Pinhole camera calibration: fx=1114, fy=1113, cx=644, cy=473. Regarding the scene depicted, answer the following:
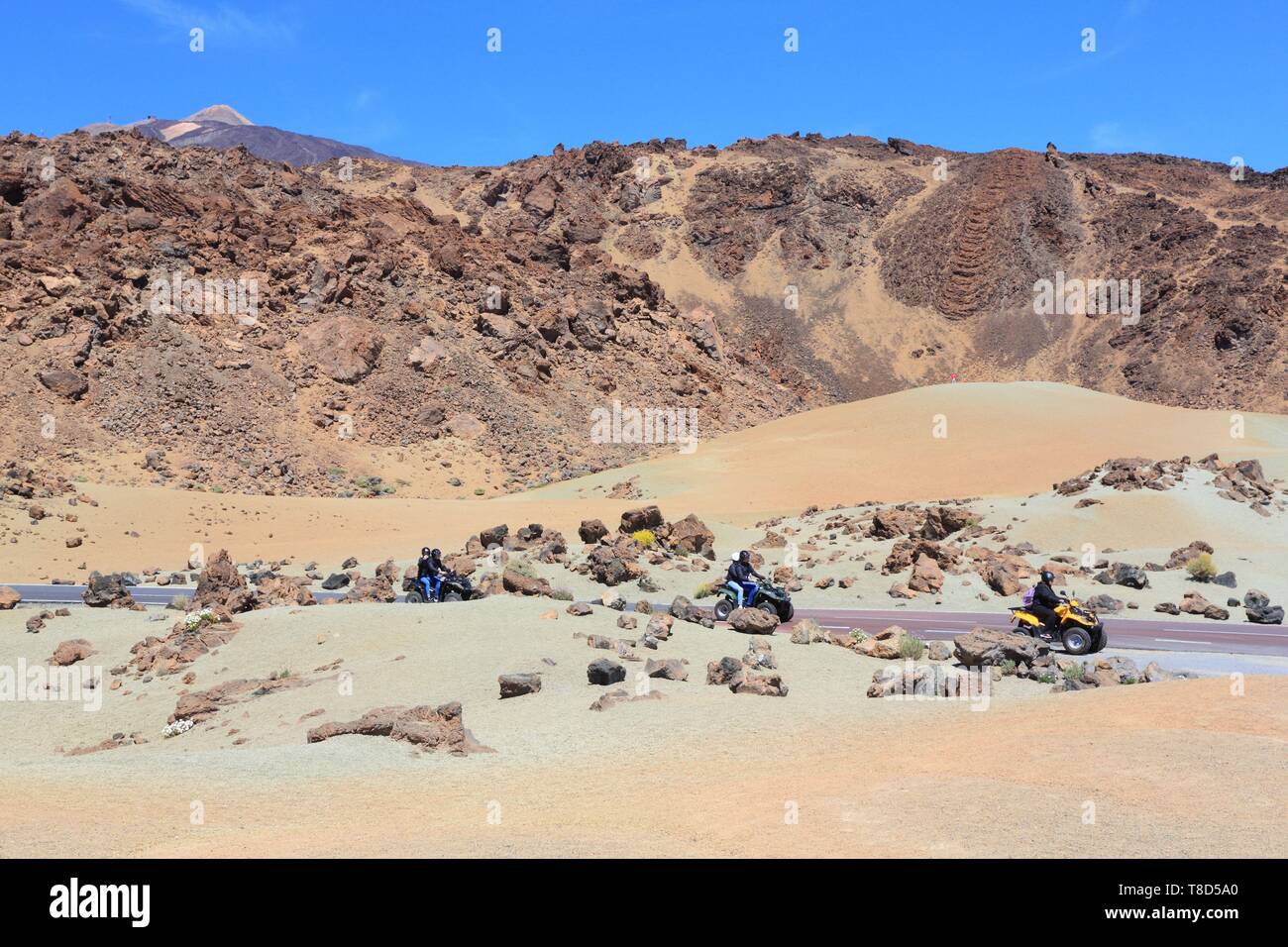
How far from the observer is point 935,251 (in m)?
98.9

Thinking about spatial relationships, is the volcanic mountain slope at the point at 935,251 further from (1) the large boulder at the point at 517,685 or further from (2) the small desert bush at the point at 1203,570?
(1) the large boulder at the point at 517,685

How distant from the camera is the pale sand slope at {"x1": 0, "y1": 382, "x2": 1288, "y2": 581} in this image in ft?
117

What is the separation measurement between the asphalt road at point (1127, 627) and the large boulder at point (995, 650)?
360 centimetres

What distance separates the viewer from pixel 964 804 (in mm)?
8859

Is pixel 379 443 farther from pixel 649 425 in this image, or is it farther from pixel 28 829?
pixel 28 829

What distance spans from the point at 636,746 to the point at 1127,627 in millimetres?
13384

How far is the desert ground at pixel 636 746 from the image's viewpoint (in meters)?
8.35

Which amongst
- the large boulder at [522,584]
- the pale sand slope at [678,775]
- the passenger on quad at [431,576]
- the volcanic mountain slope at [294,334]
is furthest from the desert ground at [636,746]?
the volcanic mountain slope at [294,334]

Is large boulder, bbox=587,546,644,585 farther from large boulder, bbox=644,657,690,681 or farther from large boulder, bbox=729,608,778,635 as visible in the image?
large boulder, bbox=644,657,690,681

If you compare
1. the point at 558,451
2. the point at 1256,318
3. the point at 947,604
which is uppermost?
the point at 1256,318

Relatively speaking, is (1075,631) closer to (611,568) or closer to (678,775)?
(678,775)
